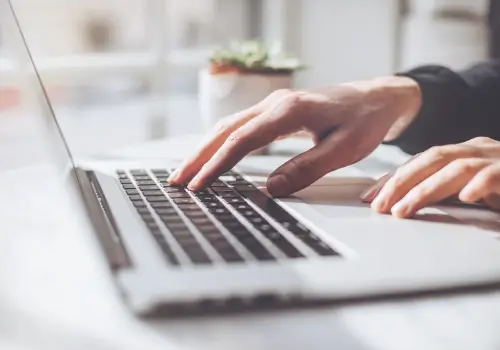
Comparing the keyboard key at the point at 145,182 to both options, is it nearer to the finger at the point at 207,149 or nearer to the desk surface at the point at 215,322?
the finger at the point at 207,149

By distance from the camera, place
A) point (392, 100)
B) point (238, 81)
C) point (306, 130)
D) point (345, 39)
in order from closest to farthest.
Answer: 1. point (306, 130)
2. point (392, 100)
3. point (238, 81)
4. point (345, 39)

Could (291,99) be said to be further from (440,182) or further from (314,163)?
(440,182)

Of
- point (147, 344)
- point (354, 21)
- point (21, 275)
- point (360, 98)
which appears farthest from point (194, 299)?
point (354, 21)

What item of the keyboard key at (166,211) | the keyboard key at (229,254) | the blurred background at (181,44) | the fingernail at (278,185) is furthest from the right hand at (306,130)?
the blurred background at (181,44)

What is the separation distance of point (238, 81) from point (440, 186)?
0.47 metres

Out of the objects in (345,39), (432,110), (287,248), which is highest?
(287,248)

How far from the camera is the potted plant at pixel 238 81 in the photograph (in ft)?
3.28

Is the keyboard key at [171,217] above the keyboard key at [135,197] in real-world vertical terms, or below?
above

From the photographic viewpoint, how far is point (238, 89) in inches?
39.4

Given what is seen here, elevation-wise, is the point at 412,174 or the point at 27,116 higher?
the point at 412,174

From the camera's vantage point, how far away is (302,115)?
729mm

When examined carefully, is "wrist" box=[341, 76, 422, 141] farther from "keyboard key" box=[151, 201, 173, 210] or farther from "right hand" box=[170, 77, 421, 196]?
"keyboard key" box=[151, 201, 173, 210]

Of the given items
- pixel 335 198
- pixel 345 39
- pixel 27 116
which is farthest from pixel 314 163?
pixel 345 39

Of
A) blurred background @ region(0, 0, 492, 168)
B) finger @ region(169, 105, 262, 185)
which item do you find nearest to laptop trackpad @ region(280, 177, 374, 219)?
finger @ region(169, 105, 262, 185)
